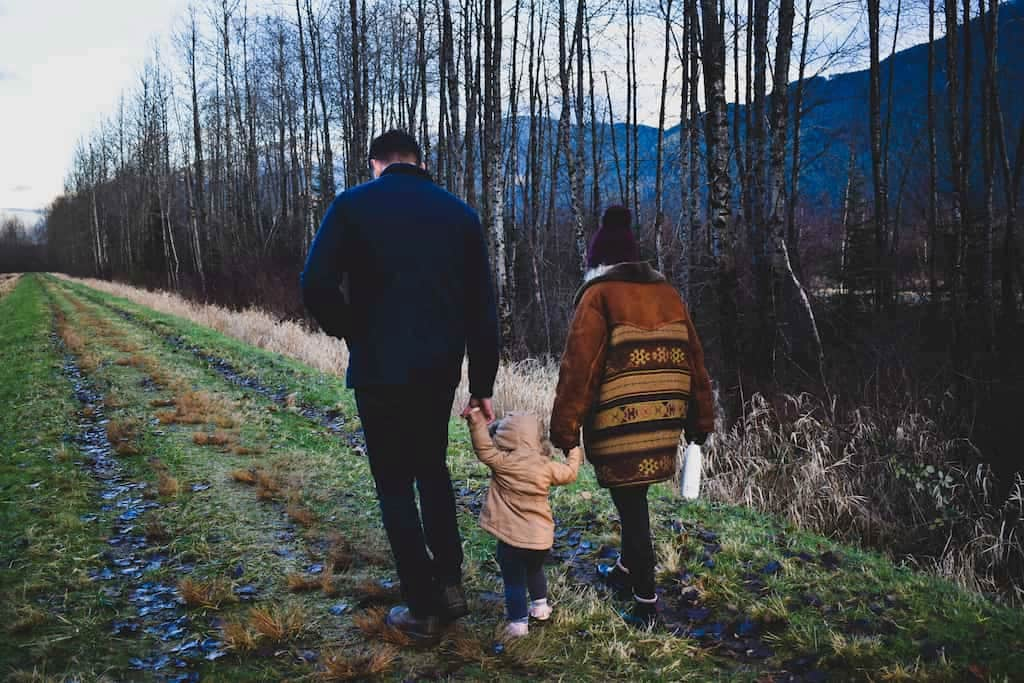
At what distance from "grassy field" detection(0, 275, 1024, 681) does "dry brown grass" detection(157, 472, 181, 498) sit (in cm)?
2

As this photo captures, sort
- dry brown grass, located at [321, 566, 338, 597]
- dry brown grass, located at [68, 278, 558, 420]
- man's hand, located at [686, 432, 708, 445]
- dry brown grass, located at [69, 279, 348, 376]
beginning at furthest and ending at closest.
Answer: dry brown grass, located at [69, 279, 348, 376], dry brown grass, located at [68, 278, 558, 420], dry brown grass, located at [321, 566, 338, 597], man's hand, located at [686, 432, 708, 445]

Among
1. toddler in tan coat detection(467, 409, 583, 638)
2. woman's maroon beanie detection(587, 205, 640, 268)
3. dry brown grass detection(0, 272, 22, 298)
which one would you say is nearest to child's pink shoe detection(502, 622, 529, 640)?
toddler in tan coat detection(467, 409, 583, 638)

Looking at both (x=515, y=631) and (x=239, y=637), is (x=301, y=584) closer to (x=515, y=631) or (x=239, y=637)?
(x=239, y=637)

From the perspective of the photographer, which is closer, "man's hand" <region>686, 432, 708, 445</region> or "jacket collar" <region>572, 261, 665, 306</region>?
"jacket collar" <region>572, 261, 665, 306</region>

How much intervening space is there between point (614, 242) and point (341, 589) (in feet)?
8.04

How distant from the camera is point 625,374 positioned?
313 centimetres

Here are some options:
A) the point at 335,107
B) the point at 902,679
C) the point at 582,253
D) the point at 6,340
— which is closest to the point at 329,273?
the point at 902,679

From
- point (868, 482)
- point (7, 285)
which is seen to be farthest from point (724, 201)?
point (7, 285)

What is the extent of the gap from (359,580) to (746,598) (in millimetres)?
2233

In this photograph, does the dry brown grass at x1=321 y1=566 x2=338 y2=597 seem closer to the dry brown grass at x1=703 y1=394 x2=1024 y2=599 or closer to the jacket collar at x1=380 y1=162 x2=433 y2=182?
the jacket collar at x1=380 y1=162 x2=433 y2=182

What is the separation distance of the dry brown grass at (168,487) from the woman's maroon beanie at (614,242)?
397cm

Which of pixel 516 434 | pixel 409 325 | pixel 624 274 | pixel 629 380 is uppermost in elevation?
pixel 624 274

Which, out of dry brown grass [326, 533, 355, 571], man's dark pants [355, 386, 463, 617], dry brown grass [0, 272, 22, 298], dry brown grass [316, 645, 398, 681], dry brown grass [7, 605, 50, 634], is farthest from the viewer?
dry brown grass [0, 272, 22, 298]

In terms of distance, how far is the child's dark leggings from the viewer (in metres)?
3.01
